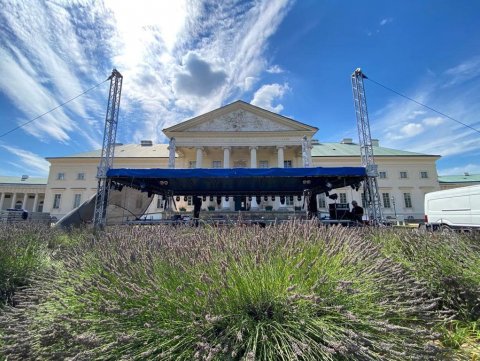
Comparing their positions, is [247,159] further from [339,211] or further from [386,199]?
[386,199]

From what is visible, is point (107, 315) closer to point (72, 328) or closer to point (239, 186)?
point (72, 328)

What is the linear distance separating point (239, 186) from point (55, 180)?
38228 millimetres

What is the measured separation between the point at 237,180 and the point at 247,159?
2077cm

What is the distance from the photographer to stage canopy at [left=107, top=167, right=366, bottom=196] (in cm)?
1074

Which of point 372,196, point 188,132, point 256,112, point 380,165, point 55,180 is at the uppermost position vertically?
point 256,112

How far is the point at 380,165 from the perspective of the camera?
3806 centimetres

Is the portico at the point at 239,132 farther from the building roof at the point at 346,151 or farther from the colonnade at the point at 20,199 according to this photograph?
the colonnade at the point at 20,199

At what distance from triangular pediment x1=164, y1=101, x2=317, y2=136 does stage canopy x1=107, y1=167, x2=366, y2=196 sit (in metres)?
15.6

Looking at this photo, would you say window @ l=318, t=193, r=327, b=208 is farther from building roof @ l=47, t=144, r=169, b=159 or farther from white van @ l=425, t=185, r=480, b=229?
building roof @ l=47, t=144, r=169, b=159

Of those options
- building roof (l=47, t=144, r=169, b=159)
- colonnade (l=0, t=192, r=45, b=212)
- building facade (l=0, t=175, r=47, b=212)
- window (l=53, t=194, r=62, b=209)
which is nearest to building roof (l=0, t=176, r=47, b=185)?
building facade (l=0, t=175, r=47, b=212)

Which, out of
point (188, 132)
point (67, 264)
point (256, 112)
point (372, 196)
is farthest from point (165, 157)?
point (67, 264)

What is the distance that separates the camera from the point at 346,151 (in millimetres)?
40312

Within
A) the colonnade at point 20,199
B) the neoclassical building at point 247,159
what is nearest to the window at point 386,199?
the neoclassical building at point 247,159

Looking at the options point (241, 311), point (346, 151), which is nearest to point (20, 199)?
point (346, 151)
